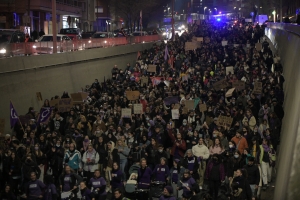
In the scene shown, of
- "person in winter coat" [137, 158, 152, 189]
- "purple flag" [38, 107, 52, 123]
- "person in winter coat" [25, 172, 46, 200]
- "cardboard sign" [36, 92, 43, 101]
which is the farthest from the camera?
"cardboard sign" [36, 92, 43, 101]

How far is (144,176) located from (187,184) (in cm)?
115

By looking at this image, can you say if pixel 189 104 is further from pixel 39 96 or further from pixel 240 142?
pixel 39 96

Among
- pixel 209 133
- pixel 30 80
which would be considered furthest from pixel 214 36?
Result: pixel 209 133

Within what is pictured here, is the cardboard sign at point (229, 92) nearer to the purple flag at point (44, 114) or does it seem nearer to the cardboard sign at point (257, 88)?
the cardboard sign at point (257, 88)

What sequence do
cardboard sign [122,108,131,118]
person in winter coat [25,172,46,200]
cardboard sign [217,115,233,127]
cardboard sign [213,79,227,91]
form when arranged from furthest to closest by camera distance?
cardboard sign [213,79,227,91] → cardboard sign [122,108,131,118] → cardboard sign [217,115,233,127] → person in winter coat [25,172,46,200]

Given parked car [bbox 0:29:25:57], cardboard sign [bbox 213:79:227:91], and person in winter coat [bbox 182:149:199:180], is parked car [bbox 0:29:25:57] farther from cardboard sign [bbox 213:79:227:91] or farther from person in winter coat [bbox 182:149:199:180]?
person in winter coat [bbox 182:149:199:180]

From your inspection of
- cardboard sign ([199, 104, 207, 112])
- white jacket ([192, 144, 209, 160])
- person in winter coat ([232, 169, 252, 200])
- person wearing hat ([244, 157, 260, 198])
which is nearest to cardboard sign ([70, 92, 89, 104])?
cardboard sign ([199, 104, 207, 112])

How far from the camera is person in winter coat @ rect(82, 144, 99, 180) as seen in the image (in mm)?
12366

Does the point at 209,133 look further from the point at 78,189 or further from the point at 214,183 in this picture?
the point at 78,189

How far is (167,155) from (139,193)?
168 cm

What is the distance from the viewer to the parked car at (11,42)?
20172 millimetres

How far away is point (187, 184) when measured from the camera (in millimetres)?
10359

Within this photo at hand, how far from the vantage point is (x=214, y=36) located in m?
36.2

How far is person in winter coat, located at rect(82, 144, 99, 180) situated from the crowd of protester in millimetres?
22
